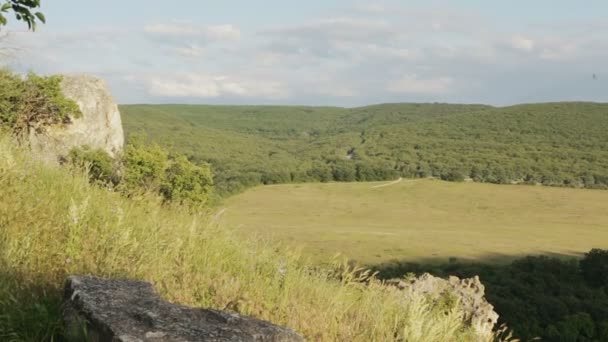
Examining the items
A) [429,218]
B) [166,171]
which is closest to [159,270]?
[166,171]

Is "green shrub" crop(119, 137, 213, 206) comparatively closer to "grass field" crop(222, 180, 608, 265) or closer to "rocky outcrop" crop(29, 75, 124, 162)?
"rocky outcrop" crop(29, 75, 124, 162)

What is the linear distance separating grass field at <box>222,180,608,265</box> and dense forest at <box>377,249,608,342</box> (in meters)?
13.0

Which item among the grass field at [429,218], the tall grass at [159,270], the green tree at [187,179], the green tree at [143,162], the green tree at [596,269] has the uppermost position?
the tall grass at [159,270]

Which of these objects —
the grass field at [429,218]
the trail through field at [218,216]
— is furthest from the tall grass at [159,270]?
the grass field at [429,218]

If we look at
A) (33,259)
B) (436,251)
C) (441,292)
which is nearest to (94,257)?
(33,259)

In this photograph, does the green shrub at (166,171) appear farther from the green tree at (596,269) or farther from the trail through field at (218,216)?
the green tree at (596,269)

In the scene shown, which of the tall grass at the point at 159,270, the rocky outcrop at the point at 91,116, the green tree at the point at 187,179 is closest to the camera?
the tall grass at the point at 159,270

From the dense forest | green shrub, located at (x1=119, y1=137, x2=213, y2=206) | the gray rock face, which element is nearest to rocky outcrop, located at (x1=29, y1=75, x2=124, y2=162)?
green shrub, located at (x1=119, y1=137, x2=213, y2=206)

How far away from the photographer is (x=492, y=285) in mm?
51594

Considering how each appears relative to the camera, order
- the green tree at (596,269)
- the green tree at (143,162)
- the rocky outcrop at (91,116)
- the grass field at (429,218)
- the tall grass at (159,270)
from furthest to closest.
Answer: the grass field at (429,218) → the green tree at (596,269) → the green tree at (143,162) → the rocky outcrop at (91,116) → the tall grass at (159,270)

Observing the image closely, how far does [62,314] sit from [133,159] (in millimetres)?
41704

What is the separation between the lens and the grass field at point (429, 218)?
283 ft

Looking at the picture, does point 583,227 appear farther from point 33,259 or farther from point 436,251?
point 33,259

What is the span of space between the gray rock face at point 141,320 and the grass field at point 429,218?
227 ft
